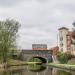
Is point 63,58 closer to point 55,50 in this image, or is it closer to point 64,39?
point 55,50

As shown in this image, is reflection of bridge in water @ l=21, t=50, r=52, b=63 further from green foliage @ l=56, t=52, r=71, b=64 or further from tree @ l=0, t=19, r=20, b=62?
tree @ l=0, t=19, r=20, b=62

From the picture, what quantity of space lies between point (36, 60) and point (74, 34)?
2495 inches

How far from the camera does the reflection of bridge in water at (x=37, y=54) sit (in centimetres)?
12041

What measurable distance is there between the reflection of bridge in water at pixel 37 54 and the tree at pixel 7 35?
3169 cm

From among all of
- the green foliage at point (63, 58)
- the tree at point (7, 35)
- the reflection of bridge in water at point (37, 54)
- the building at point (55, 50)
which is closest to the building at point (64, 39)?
the building at point (55, 50)

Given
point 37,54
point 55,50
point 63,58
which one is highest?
point 55,50

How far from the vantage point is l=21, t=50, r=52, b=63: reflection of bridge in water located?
120 meters

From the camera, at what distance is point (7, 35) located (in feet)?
286

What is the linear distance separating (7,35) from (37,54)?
121ft

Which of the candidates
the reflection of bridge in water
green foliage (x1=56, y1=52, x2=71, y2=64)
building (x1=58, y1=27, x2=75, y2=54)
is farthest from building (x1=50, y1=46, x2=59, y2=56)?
green foliage (x1=56, y1=52, x2=71, y2=64)

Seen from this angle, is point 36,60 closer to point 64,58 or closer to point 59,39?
point 59,39

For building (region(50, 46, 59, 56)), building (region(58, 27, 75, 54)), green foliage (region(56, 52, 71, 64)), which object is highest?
building (region(58, 27, 75, 54))

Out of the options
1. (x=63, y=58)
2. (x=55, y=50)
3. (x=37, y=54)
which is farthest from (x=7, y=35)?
(x=55, y=50)

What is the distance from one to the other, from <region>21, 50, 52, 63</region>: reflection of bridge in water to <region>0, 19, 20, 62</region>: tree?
31687mm
